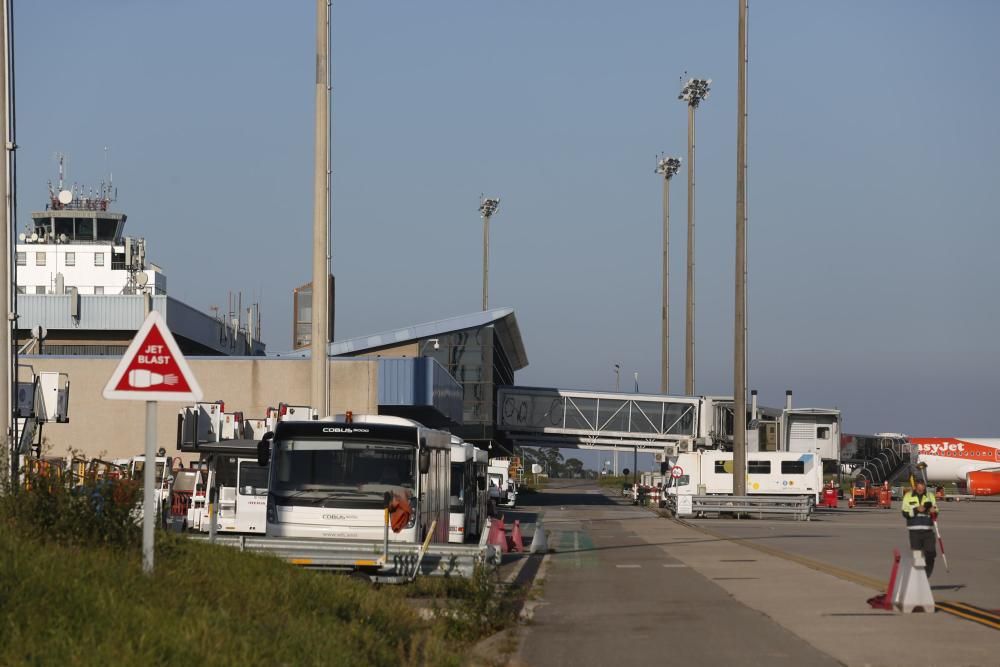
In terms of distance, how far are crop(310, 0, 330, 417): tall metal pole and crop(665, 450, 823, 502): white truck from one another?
28006 millimetres

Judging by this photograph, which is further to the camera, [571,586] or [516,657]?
[571,586]

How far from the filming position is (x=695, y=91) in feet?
265

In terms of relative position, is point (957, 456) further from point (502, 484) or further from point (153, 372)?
point (153, 372)

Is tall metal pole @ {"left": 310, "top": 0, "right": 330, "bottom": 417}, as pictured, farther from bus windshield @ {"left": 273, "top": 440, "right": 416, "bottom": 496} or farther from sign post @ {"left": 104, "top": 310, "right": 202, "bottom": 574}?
sign post @ {"left": 104, "top": 310, "right": 202, "bottom": 574}

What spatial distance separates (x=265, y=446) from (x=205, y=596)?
32.0 ft

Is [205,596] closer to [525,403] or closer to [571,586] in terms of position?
[571,586]

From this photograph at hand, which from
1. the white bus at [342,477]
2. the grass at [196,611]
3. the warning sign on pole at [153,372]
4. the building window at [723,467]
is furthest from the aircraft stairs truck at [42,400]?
the building window at [723,467]

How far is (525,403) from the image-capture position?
3068 inches

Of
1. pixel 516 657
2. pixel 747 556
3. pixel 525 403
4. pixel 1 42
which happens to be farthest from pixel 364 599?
pixel 525 403

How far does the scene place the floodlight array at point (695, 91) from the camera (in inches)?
3167

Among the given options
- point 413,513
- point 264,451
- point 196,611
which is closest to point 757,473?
point 413,513

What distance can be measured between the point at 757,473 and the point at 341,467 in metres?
40.1

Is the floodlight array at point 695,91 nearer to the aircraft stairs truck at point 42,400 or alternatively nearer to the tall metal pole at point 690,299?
the tall metal pole at point 690,299

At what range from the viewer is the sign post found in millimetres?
10922
